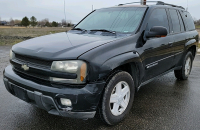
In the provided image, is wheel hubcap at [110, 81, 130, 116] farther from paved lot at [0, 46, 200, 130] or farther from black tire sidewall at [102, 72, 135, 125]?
paved lot at [0, 46, 200, 130]

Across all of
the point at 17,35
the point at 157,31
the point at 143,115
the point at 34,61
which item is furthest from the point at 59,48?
the point at 17,35

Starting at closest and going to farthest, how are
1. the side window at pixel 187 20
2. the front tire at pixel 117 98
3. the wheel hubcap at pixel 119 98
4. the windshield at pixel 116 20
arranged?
the front tire at pixel 117 98 → the wheel hubcap at pixel 119 98 → the windshield at pixel 116 20 → the side window at pixel 187 20

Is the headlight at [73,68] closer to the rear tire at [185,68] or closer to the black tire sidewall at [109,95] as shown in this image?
the black tire sidewall at [109,95]

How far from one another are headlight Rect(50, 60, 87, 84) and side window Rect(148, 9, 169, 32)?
1690 millimetres

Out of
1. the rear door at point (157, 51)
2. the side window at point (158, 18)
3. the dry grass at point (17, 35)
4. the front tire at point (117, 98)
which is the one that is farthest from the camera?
the dry grass at point (17, 35)

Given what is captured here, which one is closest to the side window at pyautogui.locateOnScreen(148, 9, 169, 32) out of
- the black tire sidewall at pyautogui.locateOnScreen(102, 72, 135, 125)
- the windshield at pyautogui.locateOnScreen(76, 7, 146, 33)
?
the windshield at pyautogui.locateOnScreen(76, 7, 146, 33)

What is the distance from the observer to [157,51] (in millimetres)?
3439

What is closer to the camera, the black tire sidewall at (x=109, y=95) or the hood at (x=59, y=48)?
the hood at (x=59, y=48)

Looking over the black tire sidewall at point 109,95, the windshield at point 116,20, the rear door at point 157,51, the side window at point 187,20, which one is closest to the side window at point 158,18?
Result: the rear door at point 157,51

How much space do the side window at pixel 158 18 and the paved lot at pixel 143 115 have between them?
4.63 ft

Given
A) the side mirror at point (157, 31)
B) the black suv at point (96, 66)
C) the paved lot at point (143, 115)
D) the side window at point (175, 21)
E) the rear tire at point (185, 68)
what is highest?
the side window at point (175, 21)

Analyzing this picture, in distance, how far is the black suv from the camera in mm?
2301

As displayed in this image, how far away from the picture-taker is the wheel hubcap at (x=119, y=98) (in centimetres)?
270

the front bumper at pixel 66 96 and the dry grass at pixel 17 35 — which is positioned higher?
the dry grass at pixel 17 35
